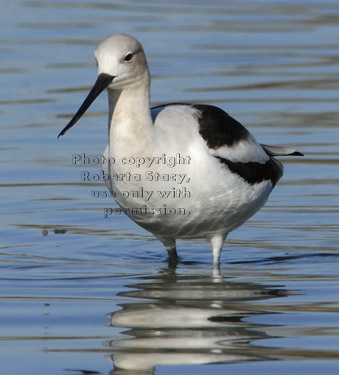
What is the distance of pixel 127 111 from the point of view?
7.87 m

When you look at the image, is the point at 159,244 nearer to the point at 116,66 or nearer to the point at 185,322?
the point at 116,66

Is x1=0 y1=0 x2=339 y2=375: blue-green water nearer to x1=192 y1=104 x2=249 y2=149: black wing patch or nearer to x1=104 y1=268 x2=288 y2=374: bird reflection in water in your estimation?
x1=104 y1=268 x2=288 y2=374: bird reflection in water

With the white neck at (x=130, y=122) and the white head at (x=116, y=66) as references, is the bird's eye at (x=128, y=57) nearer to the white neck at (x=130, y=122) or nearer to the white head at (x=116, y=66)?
the white head at (x=116, y=66)

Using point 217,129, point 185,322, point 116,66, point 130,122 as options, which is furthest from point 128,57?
point 185,322

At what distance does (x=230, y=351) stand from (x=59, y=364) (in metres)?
0.89

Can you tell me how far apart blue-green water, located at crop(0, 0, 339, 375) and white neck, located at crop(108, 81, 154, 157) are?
2.96 feet

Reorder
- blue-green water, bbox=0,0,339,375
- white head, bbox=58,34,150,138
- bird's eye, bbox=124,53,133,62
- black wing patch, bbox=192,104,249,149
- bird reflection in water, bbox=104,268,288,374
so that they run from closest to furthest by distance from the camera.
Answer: bird reflection in water, bbox=104,268,288,374
blue-green water, bbox=0,0,339,375
white head, bbox=58,34,150,138
bird's eye, bbox=124,53,133,62
black wing patch, bbox=192,104,249,149

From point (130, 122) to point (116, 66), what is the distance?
37 centimetres

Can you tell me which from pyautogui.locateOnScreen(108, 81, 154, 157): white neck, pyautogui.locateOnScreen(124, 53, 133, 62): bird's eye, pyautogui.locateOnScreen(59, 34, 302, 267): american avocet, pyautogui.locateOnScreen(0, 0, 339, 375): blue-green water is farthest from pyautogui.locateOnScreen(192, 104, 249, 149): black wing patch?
pyautogui.locateOnScreen(0, 0, 339, 375): blue-green water

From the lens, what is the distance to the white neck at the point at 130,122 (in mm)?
7816

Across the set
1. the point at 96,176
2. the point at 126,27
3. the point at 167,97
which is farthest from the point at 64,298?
Result: the point at 126,27

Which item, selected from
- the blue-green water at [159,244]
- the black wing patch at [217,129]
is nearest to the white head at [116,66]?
the black wing patch at [217,129]

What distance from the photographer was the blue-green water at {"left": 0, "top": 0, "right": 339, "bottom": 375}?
642cm

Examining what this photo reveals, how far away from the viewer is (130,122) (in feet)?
25.7
